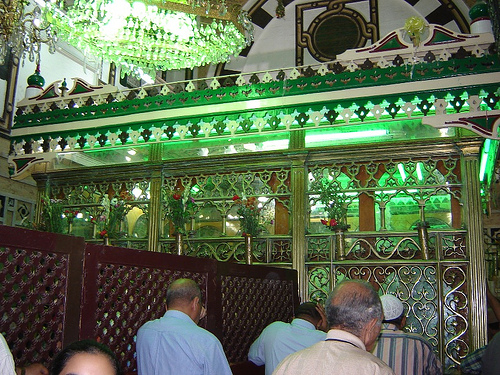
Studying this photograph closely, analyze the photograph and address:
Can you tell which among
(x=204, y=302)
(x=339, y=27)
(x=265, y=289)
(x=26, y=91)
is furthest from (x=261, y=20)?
(x=204, y=302)

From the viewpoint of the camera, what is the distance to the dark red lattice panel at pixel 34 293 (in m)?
2.66

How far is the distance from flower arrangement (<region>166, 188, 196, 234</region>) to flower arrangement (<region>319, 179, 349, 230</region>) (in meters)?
1.60

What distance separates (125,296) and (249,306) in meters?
1.48

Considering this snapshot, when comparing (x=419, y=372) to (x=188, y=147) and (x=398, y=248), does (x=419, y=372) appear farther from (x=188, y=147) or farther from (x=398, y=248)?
(x=188, y=147)

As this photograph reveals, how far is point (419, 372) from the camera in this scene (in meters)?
3.04

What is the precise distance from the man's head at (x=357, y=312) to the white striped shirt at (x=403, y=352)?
975mm

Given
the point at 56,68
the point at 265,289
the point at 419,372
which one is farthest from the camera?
the point at 56,68

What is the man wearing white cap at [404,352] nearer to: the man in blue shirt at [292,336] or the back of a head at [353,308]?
the man in blue shirt at [292,336]

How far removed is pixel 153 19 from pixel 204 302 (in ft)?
11.5

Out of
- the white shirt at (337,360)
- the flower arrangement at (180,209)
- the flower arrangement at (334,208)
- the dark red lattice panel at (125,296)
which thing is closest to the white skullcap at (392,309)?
the white shirt at (337,360)

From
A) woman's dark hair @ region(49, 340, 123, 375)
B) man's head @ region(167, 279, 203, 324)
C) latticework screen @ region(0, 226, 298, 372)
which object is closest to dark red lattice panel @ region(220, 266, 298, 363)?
latticework screen @ region(0, 226, 298, 372)

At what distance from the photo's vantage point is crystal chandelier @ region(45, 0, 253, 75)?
19.6 ft

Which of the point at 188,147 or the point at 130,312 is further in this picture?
the point at 188,147

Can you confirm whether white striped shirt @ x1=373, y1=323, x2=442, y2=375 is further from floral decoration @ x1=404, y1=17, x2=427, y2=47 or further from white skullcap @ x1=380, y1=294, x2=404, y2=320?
floral decoration @ x1=404, y1=17, x2=427, y2=47
